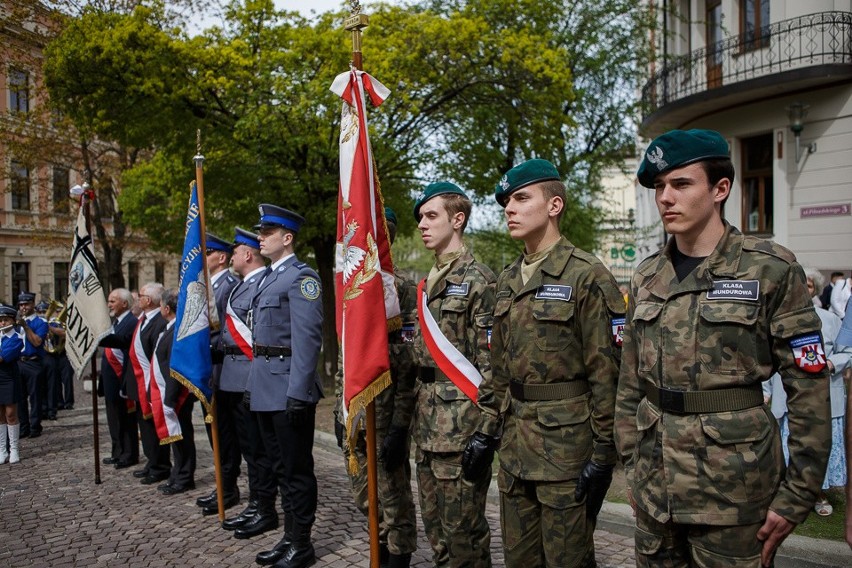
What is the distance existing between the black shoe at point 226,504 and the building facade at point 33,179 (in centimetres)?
1131

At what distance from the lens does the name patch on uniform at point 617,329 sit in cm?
308

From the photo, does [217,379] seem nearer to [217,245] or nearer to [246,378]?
[246,378]

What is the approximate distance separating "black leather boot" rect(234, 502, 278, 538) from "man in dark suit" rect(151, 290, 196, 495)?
1.59 meters

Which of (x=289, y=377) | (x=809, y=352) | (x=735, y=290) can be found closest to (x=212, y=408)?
(x=289, y=377)

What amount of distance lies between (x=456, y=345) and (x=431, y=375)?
27cm

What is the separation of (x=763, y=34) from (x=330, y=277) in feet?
33.6

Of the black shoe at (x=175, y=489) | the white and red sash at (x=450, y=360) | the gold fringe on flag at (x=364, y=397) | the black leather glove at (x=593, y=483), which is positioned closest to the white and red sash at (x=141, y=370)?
the black shoe at (x=175, y=489)

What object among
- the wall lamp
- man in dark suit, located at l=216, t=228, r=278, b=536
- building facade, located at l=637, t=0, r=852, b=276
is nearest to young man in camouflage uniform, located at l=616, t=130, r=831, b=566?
man in dark suit, located at l=216, t=228, r=278, b=536

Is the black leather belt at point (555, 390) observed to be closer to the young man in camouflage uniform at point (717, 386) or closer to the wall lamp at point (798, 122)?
the young man in camouflage uniform at point (717, 386)

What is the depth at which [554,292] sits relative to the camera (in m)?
3.19

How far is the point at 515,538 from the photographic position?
3.18 meters

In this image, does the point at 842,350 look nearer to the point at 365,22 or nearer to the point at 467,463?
the point at 467,463

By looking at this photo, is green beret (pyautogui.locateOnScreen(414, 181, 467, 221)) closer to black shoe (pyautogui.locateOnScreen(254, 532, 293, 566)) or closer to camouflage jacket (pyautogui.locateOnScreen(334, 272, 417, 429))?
camouflage jacket (pyautogui.locateOnScreen(334, 272, 417, 429))

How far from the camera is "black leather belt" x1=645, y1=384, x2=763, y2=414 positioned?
2.42 meters
